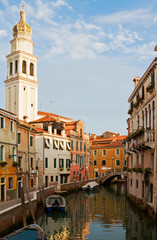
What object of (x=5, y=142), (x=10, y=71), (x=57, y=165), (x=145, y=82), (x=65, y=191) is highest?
(x=10, y=71)

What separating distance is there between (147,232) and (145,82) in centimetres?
1082

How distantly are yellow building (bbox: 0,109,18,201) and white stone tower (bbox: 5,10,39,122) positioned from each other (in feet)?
93.7

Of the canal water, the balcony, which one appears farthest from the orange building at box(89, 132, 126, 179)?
the balcony

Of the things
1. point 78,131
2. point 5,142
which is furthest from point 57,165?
point 5,142

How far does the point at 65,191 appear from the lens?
Result: 126 feet

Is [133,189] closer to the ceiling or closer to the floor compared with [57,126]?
closer to the floor

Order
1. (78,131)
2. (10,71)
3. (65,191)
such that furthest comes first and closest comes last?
(10,71), (78,131), (65,191)

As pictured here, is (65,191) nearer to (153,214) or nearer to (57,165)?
(57,165)

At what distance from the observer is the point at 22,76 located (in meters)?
55.0

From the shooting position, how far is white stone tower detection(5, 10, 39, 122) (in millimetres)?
54781

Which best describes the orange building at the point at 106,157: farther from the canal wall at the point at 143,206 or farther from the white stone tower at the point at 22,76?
the canal wall at the point at 143,206

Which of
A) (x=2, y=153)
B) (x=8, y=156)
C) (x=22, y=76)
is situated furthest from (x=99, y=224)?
(x=22, y=76)

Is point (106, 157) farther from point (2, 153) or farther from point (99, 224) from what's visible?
point (99, 224)

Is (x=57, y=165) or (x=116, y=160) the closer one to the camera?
(x=57, y=165)
